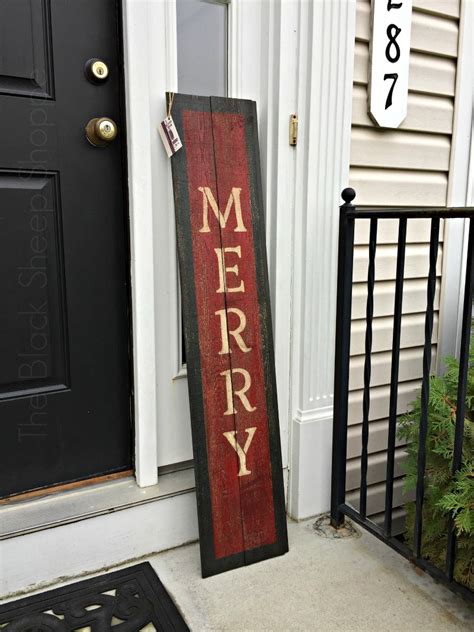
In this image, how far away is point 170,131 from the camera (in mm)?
1368

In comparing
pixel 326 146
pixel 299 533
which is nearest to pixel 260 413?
pixel 299 533

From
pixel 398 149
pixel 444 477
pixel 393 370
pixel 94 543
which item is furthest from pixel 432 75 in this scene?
pixel 94 543

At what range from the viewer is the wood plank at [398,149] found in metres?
1.65

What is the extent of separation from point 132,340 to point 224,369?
0.87ft

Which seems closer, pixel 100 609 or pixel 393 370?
pixel 100 609

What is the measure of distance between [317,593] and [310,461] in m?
0.39

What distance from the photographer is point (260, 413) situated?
150 cm

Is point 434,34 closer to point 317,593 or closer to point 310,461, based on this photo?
point 310,461

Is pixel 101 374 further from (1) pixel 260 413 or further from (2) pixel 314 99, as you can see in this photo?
(2) pixel 314 99

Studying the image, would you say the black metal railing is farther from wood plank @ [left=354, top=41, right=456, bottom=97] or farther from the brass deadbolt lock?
the brass deadbolt lock

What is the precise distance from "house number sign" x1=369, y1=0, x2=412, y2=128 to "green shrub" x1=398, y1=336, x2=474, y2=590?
78 cm

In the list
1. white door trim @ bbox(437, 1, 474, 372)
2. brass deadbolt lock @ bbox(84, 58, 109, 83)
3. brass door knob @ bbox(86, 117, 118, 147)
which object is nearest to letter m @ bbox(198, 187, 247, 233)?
brass door knob @ bbox(86, 117, 118, 147)

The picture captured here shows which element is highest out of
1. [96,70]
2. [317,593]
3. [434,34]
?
[434,34]

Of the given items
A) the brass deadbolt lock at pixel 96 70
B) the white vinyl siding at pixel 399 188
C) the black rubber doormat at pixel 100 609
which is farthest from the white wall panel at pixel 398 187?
the black rubber doormat at pixel 100 609
